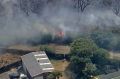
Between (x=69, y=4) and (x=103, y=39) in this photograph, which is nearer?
(x=103, y=39)

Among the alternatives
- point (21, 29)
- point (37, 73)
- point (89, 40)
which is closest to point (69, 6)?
point (21, 29)

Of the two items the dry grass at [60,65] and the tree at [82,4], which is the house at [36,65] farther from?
the tree at [82,4]

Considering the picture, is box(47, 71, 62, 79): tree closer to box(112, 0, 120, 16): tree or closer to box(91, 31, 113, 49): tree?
box(91, 31, 113, 49): tree

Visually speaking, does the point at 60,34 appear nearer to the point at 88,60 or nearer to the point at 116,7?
the point at 88,60

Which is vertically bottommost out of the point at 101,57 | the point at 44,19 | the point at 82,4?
the point at 101,57

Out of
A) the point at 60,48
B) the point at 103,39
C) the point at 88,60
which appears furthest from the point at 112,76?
the point at 60,48

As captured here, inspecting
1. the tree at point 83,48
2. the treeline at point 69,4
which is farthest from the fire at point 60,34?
the treeline at point 69,4

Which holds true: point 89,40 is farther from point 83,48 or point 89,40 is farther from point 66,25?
point 66,25
